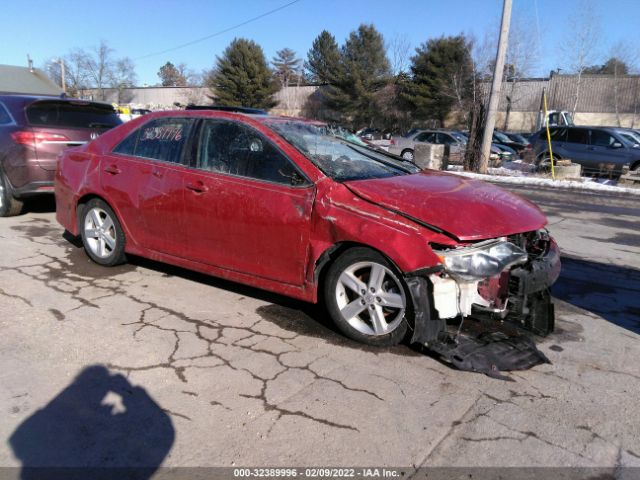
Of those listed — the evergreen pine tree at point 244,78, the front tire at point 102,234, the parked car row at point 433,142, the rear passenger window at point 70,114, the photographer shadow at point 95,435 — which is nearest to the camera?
the photographer shadow at point 95,435

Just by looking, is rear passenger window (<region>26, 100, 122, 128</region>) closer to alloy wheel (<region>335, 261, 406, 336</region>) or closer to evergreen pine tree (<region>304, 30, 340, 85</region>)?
alloy wheel (<region>335, 261, 406, 336</region>)

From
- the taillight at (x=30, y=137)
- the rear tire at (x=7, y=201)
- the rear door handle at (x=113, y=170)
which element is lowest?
the rear tire at (x=7, y=201)

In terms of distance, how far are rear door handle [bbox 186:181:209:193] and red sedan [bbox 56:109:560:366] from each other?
1 centimetres

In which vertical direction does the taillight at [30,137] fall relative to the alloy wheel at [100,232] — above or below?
above

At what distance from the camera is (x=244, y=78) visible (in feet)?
190

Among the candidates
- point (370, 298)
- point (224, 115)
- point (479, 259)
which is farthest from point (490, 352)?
point (224, 115)

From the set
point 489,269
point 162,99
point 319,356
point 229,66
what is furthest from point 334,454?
point 162,99

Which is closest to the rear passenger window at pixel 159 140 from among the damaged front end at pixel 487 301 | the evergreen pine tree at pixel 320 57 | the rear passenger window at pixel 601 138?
the damaged front end at pixel 487 301

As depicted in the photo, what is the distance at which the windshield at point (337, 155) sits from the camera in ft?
Result: 12.8

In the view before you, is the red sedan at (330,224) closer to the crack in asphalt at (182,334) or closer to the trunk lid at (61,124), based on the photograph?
the crack in asphalt at (182,334)

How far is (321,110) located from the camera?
189ft

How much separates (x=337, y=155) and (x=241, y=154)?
0.80 metres

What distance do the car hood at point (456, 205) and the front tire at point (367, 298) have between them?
0.41m

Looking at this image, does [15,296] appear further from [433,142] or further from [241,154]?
[433,142]
